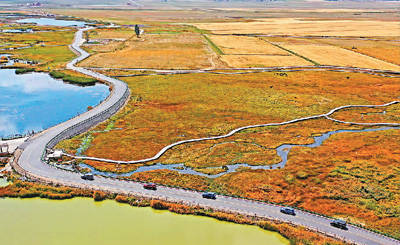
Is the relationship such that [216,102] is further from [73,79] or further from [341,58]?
[341,58]

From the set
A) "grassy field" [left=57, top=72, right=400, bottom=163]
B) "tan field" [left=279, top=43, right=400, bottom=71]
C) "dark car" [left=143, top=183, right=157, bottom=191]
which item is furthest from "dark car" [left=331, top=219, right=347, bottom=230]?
"tan field" [left=279, top=43, right=400, bottom=71]

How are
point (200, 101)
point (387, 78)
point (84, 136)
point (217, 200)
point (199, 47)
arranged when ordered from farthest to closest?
point (199, 47) → point (387, 78) → point (200, 101) → point (84, 136) → point (217, 200)

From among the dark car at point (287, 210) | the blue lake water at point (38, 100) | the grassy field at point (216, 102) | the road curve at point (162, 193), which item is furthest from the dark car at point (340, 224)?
the blue lake water at point (38, 100)

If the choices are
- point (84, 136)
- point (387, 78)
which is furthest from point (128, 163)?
point (387, 78)

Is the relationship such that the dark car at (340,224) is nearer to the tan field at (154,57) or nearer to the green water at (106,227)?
the green water at (106,227)

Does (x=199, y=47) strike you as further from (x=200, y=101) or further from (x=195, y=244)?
(x=195, y=244)

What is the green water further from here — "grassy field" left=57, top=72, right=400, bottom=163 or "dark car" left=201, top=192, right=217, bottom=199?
"grassy field" left=57, top=72, right=400, bottom=163
